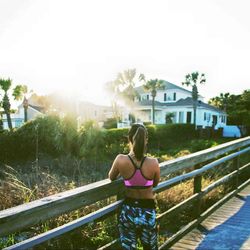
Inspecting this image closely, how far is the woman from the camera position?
2928 millimetres

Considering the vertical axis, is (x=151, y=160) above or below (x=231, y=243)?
above

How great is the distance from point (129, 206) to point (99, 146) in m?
18.6

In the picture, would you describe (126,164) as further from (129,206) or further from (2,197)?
(2,197)

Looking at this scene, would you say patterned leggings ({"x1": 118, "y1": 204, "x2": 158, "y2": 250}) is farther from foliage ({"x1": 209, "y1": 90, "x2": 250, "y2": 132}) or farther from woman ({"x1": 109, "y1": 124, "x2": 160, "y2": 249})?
foliage ({"x1": 209, "y1": 90, "x2": 250, "y2": 132})

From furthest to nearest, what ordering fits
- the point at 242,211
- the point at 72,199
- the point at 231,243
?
the point at 242,211 < the point at 231,243 < the point at 72,199

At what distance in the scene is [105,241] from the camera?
4746 millimetres

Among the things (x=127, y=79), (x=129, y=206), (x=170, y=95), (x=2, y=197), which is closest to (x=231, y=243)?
(x=129, y=206)

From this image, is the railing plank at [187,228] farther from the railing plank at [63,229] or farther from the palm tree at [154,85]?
the palm tree at [154,85]

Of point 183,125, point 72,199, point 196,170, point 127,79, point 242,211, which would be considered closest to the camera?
point 72,199

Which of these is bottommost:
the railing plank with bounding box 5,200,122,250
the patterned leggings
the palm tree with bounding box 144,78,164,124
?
the patterned leggings

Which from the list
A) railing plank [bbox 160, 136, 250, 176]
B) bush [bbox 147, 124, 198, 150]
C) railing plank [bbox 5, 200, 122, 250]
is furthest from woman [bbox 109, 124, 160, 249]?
bush [bbox 147, 124, 198, 150]

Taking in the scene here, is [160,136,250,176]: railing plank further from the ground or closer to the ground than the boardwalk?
further from the ground

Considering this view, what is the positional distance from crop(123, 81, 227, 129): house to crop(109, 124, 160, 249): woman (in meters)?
46.5

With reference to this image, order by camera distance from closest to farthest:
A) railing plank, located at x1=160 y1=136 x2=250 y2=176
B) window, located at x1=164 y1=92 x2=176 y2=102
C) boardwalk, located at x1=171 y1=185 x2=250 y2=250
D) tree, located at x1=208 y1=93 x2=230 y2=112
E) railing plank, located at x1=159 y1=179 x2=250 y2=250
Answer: railing plank, located at x1=160 y1=136 x2=250 y2=176 < railing plank, located at x1=159 y1=179 x2=250 y2=250 < boardwalk, located at x1=171 y1=185 x2=250 y2=250 < window, located at x1=164 y1=92 x2=176 y2=102 < tree, located at x1=208 y1=93 x2=230 y2=112
